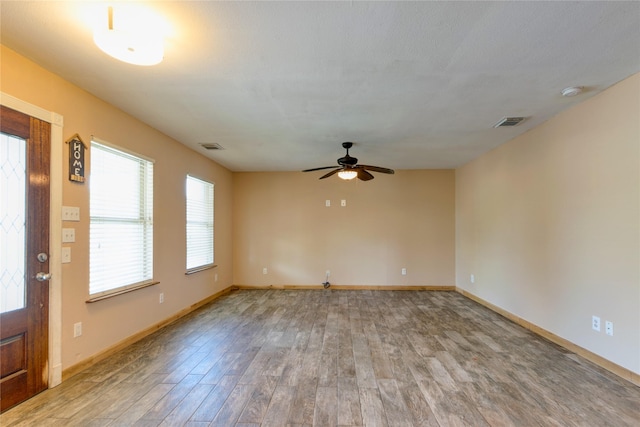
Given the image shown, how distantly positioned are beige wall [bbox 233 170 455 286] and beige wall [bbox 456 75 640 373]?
56.6 inches

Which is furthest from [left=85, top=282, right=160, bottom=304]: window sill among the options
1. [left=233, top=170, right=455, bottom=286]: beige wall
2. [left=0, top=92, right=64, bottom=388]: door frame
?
[left=233, top=170, right=455, bottom=286]: beige wall

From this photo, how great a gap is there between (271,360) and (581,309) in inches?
120

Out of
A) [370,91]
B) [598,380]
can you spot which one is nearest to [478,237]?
[598,380]

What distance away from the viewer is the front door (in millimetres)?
1947

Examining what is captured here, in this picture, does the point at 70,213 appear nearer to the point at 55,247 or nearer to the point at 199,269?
the point at 55,247

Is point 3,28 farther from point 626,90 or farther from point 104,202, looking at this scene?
point 626,90

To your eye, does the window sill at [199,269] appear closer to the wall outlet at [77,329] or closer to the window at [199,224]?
the window at [199,224]

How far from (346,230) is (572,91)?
4.10m

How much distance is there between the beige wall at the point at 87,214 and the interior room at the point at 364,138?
2 cm

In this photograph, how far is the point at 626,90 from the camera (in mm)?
2369

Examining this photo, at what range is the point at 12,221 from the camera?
2.00m

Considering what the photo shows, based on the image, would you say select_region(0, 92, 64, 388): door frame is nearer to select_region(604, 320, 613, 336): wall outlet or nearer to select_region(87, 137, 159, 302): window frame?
select_region(87, 137, 159, 302): window frame

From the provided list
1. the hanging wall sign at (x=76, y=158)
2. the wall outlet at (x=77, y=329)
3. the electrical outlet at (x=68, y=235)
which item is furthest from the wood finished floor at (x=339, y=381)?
the hanging wall sign at (x=76, y=158)

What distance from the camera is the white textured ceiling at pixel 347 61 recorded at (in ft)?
5.36
